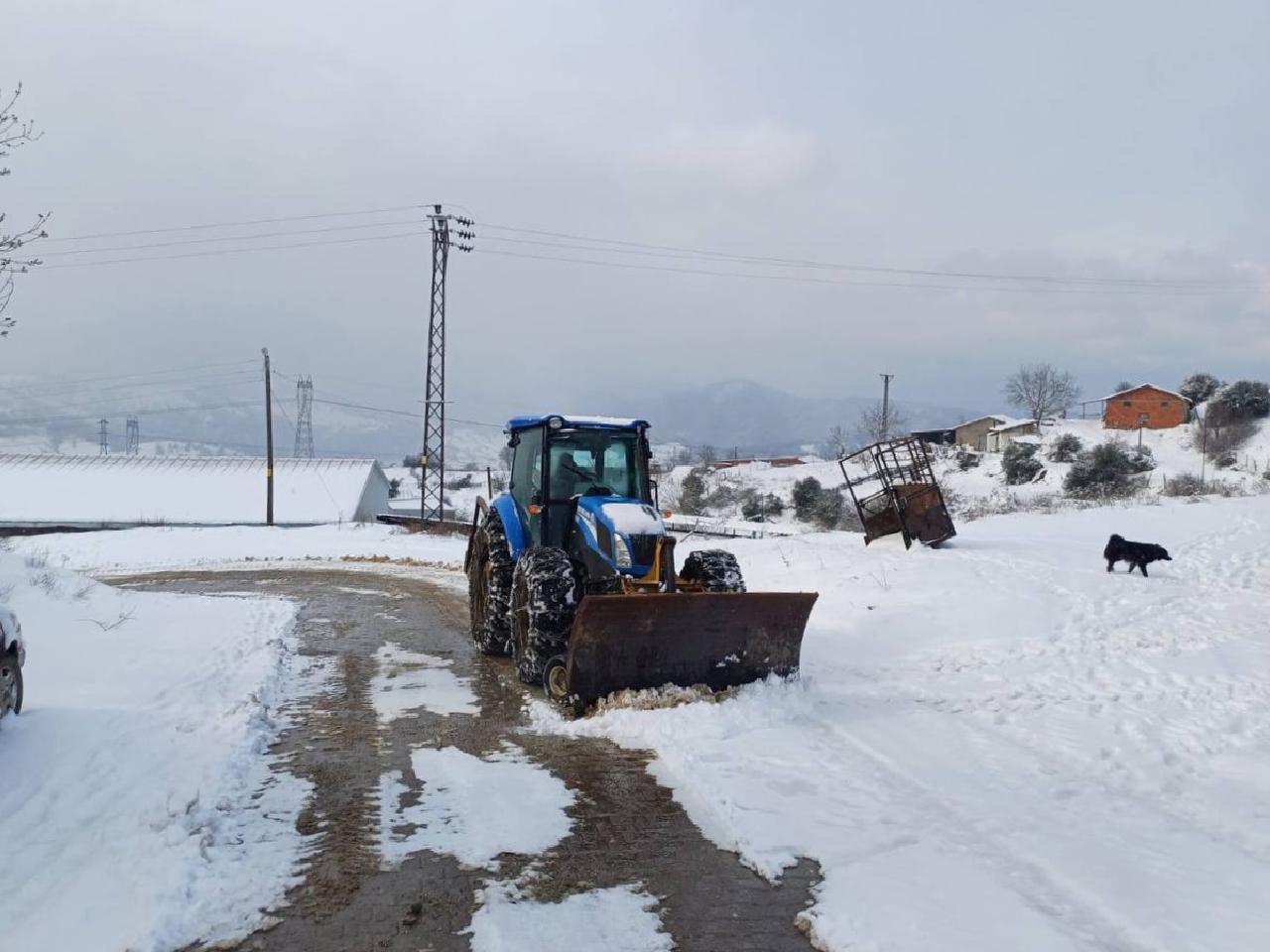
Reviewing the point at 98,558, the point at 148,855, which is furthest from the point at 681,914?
the point at 98,558

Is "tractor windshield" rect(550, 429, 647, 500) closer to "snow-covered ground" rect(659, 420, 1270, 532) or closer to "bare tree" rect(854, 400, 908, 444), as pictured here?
"snow-covered ground" rect(659, 420, 1270, 532)

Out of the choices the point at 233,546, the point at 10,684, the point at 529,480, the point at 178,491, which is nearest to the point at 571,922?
the point at 10,684

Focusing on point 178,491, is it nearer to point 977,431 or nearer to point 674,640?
point 674,640

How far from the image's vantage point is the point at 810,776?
5.82 metres

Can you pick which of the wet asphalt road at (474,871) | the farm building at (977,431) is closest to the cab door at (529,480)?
the wet asphalt road at (474,871)

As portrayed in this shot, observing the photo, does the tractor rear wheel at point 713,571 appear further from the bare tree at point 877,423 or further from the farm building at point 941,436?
the farm building at point 941,436

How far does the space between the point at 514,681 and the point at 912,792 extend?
4.16 meters

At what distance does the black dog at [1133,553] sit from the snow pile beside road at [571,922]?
11287mm

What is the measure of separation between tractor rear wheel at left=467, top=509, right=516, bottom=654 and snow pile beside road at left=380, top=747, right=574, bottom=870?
134 inches

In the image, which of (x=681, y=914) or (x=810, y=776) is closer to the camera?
(x=681, y=914)

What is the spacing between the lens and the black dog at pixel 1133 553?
13.3m

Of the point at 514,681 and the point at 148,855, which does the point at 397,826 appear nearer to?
the point at 148,855

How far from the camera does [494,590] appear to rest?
9.80 metres

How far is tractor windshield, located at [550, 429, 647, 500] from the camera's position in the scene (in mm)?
9133
